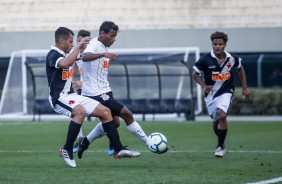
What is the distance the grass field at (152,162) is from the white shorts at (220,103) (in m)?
0.74

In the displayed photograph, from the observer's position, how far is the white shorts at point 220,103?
50.7ft

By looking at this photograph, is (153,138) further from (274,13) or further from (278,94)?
(274,13)

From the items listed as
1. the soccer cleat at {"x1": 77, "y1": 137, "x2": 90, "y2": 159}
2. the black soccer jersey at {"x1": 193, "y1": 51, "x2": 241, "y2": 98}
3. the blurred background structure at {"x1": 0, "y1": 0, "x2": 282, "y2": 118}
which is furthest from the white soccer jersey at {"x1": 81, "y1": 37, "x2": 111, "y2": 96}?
the blurred background structure at {"x1": 0, "y1": 0, "x2": 282, "y2": 118}

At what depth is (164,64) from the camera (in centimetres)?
3103

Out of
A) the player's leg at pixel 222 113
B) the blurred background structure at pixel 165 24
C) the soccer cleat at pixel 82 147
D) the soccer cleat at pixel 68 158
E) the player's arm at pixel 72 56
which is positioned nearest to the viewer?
the player's arm at pixel 72 56

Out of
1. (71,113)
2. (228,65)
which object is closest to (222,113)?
(228,65)

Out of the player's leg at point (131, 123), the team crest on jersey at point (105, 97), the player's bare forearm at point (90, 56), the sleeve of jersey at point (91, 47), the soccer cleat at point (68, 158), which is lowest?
the soccer cleat at point (68, 158)

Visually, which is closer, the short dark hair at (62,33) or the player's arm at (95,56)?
the player's arm at (95,56)

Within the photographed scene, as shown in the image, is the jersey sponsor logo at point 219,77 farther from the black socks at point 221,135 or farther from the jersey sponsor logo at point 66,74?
the jersey sponsor logo at point 66,74

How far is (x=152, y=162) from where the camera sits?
13.7m

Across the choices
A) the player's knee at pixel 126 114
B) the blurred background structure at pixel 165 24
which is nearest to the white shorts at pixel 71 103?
the player's knee at pixel 126 114

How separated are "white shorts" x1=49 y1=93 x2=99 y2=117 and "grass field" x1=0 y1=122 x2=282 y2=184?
2.57 feet

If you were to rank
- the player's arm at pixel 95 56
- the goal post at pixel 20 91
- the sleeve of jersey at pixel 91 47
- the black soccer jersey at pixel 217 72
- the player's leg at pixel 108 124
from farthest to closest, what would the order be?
the goal post at pixel 20 91
the black soccer jersey at pixel 217 72
the sleeve of jersey at pixel 91 47
the player's leg at pixel 108 124
the player's arm at pixel 95 56

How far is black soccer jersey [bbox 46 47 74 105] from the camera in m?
13.0
